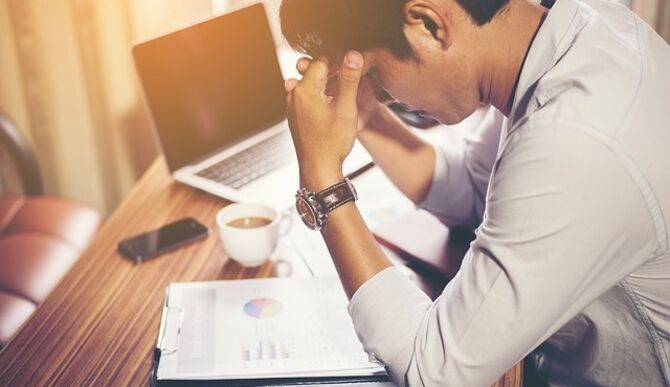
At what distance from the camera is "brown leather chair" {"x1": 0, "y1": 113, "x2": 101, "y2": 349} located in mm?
1438

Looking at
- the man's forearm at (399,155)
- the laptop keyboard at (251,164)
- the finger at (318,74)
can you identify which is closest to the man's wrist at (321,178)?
the finger at (318,74)

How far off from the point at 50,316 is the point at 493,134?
749 millimetres

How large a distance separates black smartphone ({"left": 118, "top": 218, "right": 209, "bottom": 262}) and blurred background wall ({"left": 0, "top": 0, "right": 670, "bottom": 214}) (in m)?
0.91

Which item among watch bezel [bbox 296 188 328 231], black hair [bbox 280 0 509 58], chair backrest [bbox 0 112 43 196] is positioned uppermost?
black hair [bbox 280 0 509 58]

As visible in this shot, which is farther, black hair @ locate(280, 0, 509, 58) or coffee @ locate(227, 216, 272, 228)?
coffee @ locate(227, 216, 272, 228)

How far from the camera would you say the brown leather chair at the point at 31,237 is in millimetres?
1438

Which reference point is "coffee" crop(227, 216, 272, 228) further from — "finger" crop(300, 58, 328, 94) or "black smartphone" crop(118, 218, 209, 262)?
"finger" crop(300, 58, 328, 94)

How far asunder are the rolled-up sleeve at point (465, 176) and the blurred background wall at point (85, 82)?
102 cm

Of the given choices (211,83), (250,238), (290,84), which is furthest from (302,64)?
(211,83)

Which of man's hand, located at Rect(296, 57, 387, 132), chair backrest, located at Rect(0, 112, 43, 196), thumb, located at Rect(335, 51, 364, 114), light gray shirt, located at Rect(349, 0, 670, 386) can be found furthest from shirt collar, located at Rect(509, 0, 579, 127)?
chair backrest, located at Rect(0, 112, 43, 196)

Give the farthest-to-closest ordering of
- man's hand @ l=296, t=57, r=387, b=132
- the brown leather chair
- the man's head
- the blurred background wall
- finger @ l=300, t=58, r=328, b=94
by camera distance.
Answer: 1. the blurred background wall
2. the brown leather chair
3. man's hand @ l=296, t=57, r=387, b=132
4. finger @ l=300, t=58, r=328, b=94
5. the man's head

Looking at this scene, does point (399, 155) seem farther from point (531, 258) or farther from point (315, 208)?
point (531, 258)

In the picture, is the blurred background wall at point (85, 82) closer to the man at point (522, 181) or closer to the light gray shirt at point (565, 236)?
the man at point (522, 181)

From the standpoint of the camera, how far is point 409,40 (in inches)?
32.9
